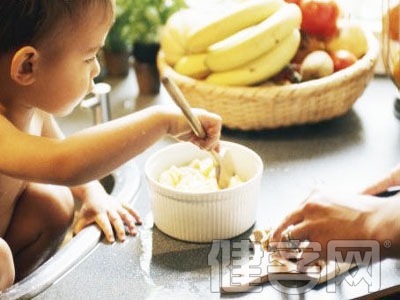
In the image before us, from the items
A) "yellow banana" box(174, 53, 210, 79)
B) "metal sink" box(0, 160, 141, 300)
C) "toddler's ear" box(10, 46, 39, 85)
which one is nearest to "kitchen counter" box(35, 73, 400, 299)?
"metal sink" box(0, 160, 141, 300)

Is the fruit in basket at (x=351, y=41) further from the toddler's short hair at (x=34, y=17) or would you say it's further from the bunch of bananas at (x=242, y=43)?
the toddler's short hair at (x=34, y=17)

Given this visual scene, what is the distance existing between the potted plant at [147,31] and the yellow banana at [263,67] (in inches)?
9.3

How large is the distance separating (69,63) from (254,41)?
1.28 feet

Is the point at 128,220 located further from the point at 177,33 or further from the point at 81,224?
the point at 177,33

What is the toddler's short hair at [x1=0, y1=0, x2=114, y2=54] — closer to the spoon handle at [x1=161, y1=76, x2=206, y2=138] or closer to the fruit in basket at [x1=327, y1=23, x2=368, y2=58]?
the spoon handle at [x1=161, y1=76, x2=206, y2=138]

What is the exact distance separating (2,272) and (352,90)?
0.64 metres

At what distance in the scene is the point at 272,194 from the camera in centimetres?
93

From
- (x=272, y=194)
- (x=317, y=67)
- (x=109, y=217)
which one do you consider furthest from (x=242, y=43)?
(x=109, y=217)

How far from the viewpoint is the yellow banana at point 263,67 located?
1.04 metres

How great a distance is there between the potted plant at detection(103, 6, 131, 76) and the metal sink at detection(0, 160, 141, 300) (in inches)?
16.1

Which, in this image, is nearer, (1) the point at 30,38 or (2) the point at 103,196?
(1) the point at 30,38

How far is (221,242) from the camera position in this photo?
815 millimetres

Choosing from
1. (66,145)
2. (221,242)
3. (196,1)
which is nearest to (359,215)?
(221,242)

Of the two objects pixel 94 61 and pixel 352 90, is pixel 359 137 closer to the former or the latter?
pixel 352 90
